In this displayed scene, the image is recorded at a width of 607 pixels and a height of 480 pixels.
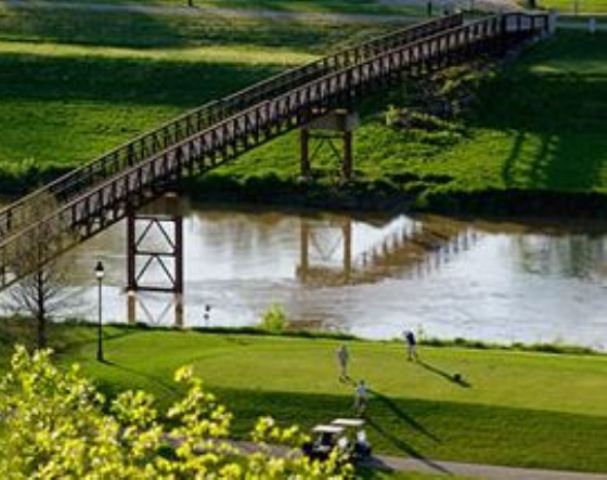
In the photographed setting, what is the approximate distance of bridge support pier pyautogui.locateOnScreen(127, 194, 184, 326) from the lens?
57.0 m

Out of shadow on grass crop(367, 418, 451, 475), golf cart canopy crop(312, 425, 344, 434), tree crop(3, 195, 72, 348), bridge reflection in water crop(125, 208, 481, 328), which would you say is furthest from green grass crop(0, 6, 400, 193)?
golf cart canopy crop(312, 425, 344, 434)

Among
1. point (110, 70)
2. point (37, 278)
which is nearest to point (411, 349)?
point (37, 278)

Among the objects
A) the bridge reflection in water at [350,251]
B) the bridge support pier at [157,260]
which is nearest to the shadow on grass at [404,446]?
the bridge reflection in water at [350,251]

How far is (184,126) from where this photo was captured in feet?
227

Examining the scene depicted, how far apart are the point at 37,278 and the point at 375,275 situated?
1634cm

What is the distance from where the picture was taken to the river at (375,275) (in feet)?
174

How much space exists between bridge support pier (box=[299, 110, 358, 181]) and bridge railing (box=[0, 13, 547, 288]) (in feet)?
2.26

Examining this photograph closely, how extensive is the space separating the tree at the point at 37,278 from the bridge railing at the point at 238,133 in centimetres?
9

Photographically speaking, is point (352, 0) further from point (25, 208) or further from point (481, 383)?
point (481, 383)

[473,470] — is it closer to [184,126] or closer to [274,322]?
[274,322]

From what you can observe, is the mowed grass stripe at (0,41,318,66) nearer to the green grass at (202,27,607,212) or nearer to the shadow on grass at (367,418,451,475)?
the green grass at (202,27,607,212)

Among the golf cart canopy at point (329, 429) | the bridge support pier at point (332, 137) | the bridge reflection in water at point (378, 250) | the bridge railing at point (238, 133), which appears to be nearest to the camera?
the golf cart canopy at point (329, 429)

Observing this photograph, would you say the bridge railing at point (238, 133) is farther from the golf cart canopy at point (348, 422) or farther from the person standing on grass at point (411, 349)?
the golf cart canopy at point (348, 422)

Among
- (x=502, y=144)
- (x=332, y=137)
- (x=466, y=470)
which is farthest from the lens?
(x=332, y=137)
